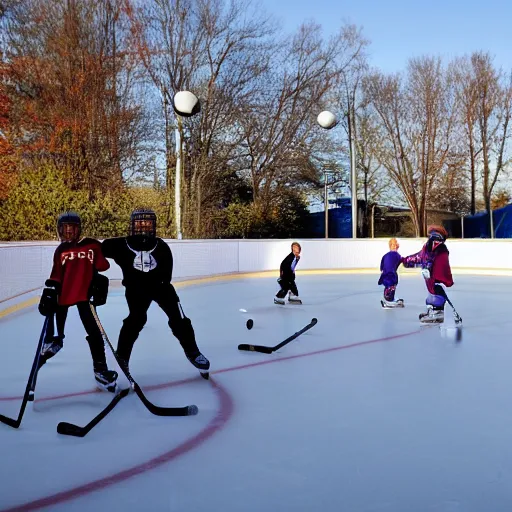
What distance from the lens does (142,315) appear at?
3.92m

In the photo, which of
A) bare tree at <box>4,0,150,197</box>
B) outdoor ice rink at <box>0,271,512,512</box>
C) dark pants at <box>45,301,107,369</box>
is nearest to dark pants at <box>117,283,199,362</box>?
dark pants at <box>45,301,107,369</box>

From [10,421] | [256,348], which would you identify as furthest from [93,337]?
[256,348]

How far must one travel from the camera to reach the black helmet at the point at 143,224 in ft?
12.9

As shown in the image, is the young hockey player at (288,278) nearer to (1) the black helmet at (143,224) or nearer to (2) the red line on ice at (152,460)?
(2) the red line on ice at (152,460)

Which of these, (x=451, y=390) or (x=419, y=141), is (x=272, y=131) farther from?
(x=451, y=390)

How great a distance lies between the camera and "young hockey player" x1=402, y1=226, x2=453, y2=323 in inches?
252

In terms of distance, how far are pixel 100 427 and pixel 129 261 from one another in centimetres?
115

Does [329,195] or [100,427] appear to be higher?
[329,195]

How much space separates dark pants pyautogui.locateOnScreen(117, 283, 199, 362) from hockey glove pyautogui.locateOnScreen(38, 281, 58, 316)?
480mm

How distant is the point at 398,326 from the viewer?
6.48m

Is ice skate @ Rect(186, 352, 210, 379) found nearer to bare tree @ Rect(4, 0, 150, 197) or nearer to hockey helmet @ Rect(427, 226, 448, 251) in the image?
hockey helmet @ Rect(427, 226, 448, 251)

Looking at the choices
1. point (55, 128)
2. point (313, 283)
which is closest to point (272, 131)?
point (55, 128)

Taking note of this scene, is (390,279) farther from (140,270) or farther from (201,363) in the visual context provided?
(140,270)

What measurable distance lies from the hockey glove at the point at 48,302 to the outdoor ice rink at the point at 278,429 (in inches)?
20.0
